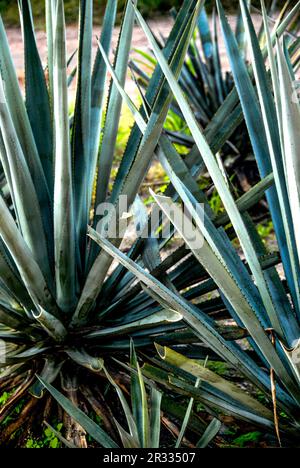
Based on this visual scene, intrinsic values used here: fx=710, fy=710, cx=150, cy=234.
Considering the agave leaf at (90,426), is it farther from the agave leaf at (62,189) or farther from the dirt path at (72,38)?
the dirt path at (72,38)

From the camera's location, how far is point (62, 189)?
1.62m

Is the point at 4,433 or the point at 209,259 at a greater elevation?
the point at 209,259

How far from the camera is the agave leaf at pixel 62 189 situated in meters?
1.53

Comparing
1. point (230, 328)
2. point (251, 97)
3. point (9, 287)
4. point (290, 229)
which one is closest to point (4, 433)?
point (9, 287)

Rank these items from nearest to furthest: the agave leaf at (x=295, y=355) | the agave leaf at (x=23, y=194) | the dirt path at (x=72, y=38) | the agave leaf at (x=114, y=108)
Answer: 1. the agave leaf at (x=295, y=355)
2. the agave leaf at (x=23, y=194)
3. the agave leaf at (x=114, y=108)
4. the dirt path at (x=72, y=38)

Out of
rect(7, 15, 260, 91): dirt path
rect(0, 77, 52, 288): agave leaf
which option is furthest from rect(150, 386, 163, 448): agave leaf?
rect(7, 15, 260, 91): dirt path

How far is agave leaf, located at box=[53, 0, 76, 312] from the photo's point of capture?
153 centimetres

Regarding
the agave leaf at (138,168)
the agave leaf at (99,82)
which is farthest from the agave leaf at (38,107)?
the agave leaf at (138,168)

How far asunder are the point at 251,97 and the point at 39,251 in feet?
2.12

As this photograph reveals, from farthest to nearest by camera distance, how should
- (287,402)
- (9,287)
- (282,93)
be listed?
(9,287) → (287,402) → (282,93)

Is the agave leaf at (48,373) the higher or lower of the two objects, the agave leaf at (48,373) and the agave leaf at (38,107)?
the lower

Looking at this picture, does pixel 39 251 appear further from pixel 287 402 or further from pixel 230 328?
pixel 287 402

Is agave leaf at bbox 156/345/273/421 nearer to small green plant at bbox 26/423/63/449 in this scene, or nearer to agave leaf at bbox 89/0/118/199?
small green plant at bbox 26/423/63/449
